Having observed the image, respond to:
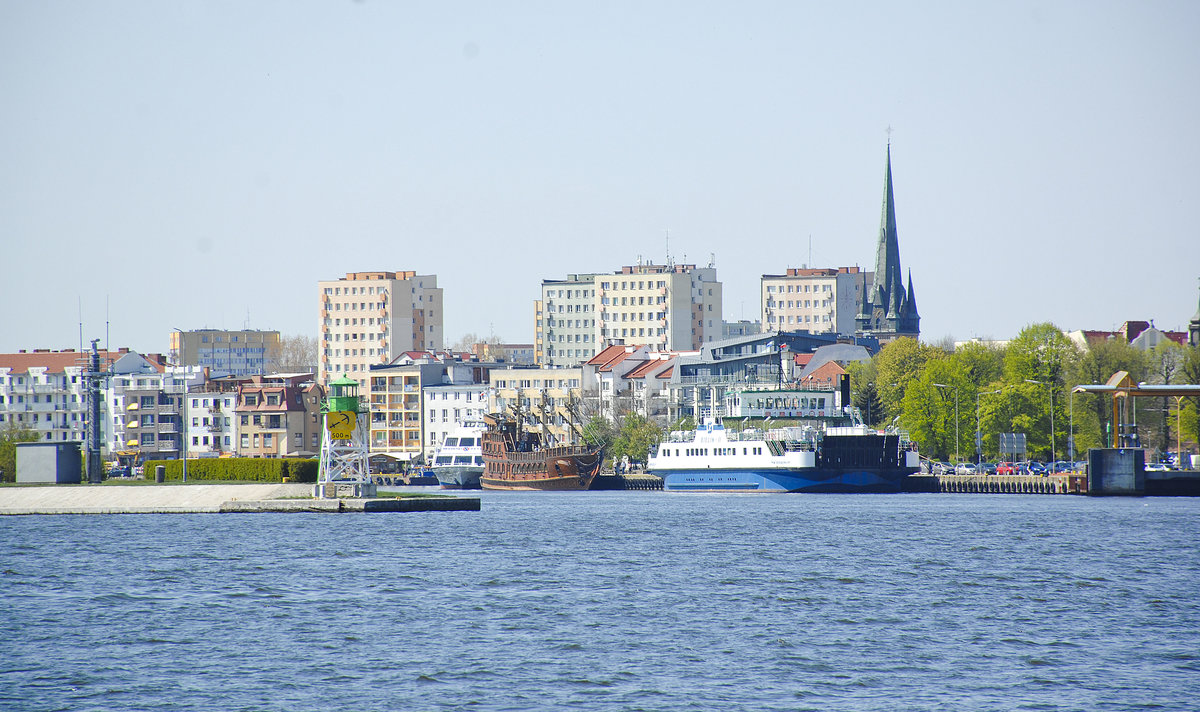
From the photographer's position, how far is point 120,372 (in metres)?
156

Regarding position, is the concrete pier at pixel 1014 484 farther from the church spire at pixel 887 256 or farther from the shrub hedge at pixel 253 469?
the church spire at pixel 887 256

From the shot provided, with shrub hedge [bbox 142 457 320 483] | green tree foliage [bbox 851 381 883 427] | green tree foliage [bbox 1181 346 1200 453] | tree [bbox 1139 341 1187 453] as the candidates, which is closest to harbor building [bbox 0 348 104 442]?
shrub hedge [bbox 142 457 320 483]

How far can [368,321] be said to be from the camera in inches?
7584

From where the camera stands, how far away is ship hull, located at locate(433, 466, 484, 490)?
12081 cm

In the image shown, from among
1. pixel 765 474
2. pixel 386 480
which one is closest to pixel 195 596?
pixel 765 474

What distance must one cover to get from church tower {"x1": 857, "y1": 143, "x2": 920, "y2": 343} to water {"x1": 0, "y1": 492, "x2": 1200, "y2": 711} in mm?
119742

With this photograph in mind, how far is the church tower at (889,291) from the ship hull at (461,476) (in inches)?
2814

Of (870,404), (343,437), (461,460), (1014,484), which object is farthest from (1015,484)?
(461,460)

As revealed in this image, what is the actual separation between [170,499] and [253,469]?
469 cm

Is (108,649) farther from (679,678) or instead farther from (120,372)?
(120,372)

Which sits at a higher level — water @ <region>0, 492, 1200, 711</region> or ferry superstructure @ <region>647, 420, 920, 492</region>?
ferry superstructure @ <region>647, 420, 920, 492</region>

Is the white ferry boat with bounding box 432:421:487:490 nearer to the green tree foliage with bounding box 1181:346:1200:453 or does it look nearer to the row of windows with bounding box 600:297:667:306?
the green tree foliage with bounding box 1181:346:1200:453

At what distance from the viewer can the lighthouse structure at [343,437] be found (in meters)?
67.6

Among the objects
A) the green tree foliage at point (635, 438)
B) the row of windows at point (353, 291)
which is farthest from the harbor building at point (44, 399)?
the green tree foliage at point (635, 438)
